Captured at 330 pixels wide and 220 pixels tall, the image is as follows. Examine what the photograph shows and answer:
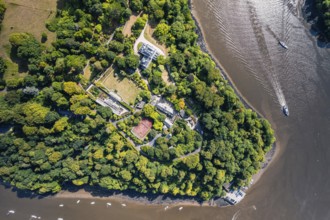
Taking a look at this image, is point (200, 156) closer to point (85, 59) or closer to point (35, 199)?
point (85, 59)

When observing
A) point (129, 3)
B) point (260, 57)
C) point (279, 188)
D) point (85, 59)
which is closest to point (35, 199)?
point (85, 59)

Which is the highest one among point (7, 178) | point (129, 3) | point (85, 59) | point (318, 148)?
point (129, 3)

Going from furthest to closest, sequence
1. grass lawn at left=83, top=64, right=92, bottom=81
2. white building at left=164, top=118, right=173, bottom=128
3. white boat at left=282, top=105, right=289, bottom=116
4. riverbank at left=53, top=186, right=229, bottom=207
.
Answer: white boat at left=282, top=105, right=289, bottom=116, riverbank at left=53, top=186, right=229, bottom=207, white building at left=164, top=118, right=173, bottom=128, grass lawn at left=83, top=64, right=92, bottom=81

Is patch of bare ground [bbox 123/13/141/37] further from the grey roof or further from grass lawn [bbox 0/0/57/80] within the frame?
grass lawn [bbox 0/0/57/80]

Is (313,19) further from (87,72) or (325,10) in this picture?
(87,72)

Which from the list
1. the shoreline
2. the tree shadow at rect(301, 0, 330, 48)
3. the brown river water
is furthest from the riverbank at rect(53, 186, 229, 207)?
the tree shadow at rect(301, 0, 330, 48)

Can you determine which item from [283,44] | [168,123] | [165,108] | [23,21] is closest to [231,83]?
[283,44]

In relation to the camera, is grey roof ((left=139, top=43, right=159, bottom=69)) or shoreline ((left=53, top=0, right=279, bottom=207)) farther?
shoreline ((left=53, top=0, right=279, bottom=207))
